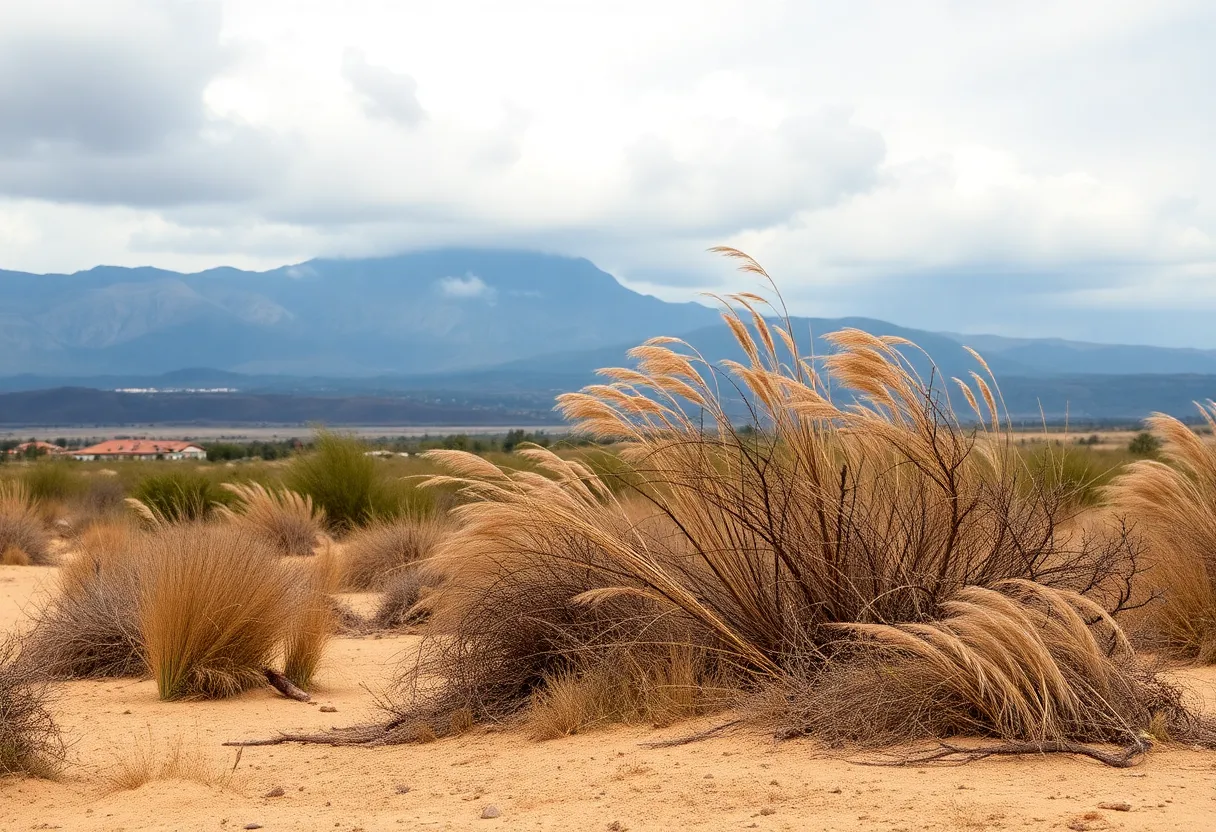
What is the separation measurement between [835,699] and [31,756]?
390 centimetres

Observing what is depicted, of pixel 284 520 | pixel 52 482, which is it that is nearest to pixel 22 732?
pixel 284 520

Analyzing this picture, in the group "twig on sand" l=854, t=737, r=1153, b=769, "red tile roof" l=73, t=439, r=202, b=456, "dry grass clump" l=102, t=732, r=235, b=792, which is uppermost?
"twig on sand" l=854, t=737, r=1153, b=769

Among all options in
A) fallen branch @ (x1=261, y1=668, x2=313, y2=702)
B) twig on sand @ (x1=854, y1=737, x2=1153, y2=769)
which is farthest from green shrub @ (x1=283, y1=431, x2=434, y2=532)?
twig on sand @ (x1=854, y1=737, x2=1153, y2=769)

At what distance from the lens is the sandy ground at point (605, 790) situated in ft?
14.6

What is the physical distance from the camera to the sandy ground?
4445 millimetres

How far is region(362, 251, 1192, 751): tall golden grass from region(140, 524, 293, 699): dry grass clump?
188 centimetres

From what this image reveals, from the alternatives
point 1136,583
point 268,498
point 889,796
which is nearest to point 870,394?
point 889,796

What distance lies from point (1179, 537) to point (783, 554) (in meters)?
3.73

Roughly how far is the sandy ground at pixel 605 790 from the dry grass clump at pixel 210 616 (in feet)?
3.74

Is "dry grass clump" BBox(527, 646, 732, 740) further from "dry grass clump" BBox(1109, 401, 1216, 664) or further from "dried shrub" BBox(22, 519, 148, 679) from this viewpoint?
"dried shrub" BBox(22, 519, 148, 679)

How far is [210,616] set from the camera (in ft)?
27.0

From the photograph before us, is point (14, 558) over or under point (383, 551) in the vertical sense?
under

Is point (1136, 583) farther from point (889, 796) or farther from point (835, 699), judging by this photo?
point (889, 796)

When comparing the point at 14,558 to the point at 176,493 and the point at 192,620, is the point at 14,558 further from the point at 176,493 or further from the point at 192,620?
the point at 192,620
